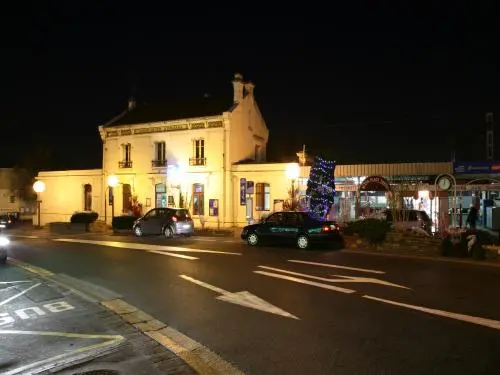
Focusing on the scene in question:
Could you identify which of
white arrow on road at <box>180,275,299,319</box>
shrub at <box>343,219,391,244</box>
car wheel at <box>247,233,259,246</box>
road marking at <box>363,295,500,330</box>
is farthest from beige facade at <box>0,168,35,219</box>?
road marking at <box>363,295,500,330</box>

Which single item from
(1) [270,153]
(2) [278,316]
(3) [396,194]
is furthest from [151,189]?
(2) [278,316]

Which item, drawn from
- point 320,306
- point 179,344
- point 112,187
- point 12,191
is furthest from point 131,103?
point 179,344

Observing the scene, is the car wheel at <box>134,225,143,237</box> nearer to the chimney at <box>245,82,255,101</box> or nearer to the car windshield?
the car windshield

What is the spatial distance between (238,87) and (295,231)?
15.7 meters

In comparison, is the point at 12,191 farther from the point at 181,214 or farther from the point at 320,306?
the point at 320,306

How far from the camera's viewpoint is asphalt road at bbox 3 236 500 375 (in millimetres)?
6074

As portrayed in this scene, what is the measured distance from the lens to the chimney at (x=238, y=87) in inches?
1266

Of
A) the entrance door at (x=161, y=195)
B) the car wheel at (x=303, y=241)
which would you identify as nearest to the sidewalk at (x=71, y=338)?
the car wheel at (x=303, y=241)

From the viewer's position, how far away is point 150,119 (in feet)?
117

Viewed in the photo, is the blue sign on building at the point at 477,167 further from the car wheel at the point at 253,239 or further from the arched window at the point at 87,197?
the arched window at the point at 87,197

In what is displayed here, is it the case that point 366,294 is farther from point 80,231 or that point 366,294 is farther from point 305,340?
point 80,231

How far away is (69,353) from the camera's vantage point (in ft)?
21.6

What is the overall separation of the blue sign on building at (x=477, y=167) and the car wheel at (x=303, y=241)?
1031 cm

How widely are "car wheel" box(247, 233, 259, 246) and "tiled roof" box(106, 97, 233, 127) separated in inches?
513
